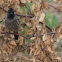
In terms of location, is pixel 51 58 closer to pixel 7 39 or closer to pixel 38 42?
pixel 38 42

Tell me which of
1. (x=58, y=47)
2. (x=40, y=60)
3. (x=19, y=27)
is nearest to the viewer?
(x=40, y=60)

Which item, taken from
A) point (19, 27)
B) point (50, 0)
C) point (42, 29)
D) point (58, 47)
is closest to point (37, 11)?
point (42, 29)

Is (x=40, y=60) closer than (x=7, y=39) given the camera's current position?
Yes

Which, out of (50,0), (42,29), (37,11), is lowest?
(50,0)

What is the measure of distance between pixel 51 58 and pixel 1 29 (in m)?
0.74

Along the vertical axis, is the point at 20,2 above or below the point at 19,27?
above

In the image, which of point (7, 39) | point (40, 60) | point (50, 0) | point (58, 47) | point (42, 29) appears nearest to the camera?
point (42, 29)

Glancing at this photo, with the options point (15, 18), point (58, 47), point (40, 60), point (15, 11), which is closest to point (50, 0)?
point (58, 47)

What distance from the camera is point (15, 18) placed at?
3873 millimetres

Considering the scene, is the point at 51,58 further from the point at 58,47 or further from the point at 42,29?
the point at 58,47

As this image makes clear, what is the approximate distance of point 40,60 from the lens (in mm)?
3029

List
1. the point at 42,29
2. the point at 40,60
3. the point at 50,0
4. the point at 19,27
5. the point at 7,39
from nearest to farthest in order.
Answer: the point at 42,29
the point at 40,60
the point at 7,39
the point at 19,27
the point at 50,0

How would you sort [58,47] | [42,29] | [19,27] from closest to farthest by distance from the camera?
[42,29] → [19,27] → [58,47]

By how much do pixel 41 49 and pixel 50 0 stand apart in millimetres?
4092
